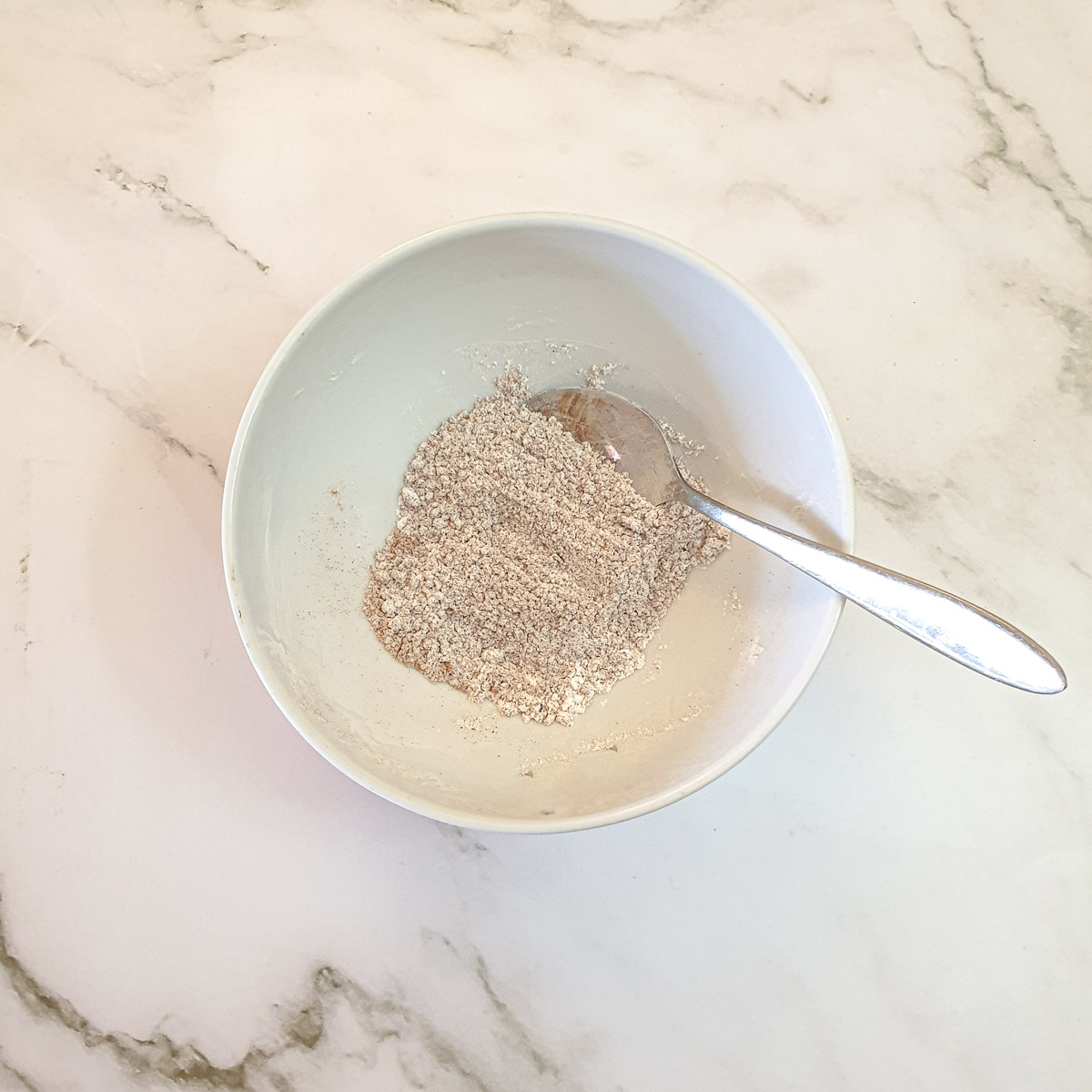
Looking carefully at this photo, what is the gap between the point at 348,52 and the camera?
979 mm

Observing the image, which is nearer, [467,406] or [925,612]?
[925,612]

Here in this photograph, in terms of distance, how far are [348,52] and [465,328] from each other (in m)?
0.37

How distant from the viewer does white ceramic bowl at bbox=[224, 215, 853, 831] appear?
778 mm

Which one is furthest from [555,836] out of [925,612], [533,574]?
[925,612]

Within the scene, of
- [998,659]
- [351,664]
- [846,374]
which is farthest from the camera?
[846,374]

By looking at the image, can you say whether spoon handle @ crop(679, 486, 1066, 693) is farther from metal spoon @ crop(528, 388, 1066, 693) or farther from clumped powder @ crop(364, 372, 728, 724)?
clumped powder @ crop(364, 372, 728, 724)

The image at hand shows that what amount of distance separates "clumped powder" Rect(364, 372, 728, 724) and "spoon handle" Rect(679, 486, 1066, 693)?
0.17 metres

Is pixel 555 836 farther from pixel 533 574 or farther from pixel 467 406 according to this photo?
pixel 467 406

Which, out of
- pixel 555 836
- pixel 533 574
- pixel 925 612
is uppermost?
pixel 925 612

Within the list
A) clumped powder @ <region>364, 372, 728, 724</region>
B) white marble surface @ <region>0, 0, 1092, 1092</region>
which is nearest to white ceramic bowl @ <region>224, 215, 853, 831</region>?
clumped powder @ <region>364, 372, 728, 724</region>

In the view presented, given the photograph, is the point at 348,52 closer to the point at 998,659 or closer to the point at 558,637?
the point at 558,637

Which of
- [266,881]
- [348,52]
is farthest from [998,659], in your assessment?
[348,52]

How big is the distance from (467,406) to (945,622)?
528mm

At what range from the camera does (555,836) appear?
3.02 ft
